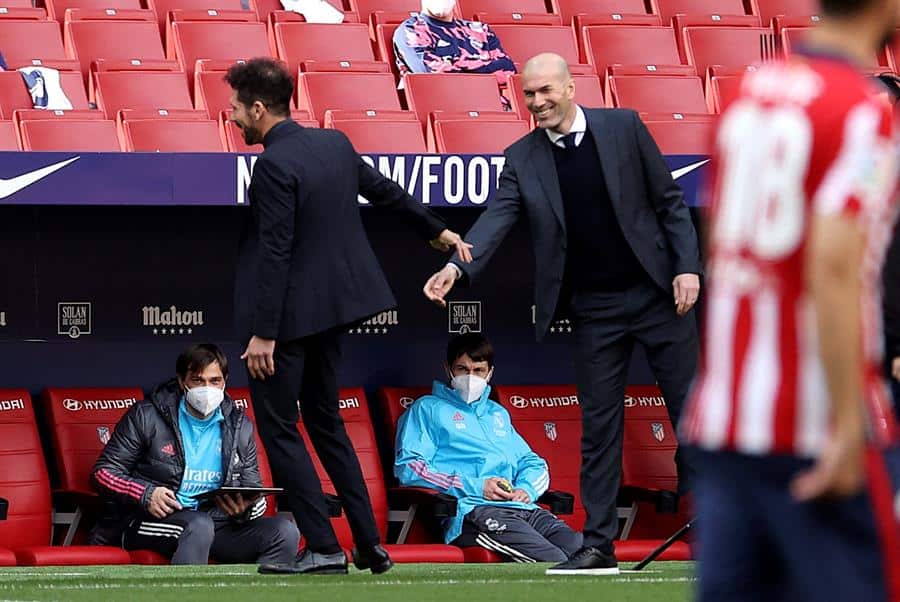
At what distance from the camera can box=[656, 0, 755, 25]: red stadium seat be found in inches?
442

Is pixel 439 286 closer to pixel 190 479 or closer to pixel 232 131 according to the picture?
pixel 190 479

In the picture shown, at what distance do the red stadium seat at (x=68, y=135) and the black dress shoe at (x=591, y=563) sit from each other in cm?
303

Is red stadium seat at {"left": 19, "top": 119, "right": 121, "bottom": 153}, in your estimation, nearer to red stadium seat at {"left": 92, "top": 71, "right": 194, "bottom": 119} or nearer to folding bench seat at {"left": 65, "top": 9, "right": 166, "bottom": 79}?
red stadium seat at {"left": 92, "top": 71, "right": 194, "bottom": 119}

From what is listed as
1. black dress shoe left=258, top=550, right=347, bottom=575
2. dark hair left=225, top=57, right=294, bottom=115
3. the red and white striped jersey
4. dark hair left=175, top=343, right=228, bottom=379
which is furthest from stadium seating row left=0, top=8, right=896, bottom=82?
the red and white striped jersey

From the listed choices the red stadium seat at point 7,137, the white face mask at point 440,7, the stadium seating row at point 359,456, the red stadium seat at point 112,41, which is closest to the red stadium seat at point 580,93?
the white face mask at point 440,7

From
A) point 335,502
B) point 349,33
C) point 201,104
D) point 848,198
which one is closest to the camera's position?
point 848,198

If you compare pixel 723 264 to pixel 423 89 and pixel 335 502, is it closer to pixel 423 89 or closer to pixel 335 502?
pixel 335 502

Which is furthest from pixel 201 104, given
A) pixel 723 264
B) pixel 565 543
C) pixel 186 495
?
pixel 723 264

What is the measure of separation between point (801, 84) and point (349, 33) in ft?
24.8

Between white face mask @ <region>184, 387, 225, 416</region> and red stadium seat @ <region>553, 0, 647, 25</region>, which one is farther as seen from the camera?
red stadium seat @ <region>553, 0, 647, 25</region>

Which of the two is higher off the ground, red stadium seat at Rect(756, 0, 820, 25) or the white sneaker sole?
red stadium seat at Rect(756, 0, 820, 25)

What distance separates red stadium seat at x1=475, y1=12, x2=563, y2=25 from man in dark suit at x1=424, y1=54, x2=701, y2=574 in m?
4.33

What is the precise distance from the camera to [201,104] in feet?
29.7

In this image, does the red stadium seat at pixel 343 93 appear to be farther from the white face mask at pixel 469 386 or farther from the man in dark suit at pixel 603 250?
the man in dark suit at pixel 603 250
